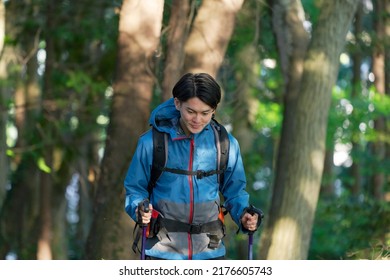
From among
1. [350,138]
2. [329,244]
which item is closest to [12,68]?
[350,138]

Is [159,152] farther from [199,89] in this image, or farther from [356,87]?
[356,87]

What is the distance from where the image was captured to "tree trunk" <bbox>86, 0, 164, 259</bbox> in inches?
A: 473

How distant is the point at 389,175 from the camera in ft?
85.6

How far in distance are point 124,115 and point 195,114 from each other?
253 inches

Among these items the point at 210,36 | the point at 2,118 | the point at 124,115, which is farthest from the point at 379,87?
the point at 124,115

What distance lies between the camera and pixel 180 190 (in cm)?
598

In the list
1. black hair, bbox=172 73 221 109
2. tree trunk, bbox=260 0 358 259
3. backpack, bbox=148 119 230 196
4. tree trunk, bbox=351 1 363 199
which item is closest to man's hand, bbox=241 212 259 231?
backpack, bbox=148 119 230 196

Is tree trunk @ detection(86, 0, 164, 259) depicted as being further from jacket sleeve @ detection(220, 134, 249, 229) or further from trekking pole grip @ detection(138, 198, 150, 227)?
trekking pole grip @ detection(138, 198, 150, 227)

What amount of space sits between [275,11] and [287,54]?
829 millimetres

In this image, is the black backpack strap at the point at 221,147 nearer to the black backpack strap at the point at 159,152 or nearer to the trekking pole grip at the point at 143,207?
the black backpack strap at the point at 159,152

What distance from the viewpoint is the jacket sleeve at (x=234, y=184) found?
6.18 metres

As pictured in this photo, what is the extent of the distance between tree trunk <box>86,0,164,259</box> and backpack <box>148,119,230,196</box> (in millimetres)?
5911

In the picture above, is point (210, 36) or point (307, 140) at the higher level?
point (210, 36)

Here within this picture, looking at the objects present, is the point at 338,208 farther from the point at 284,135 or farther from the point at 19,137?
the point at 19,137
